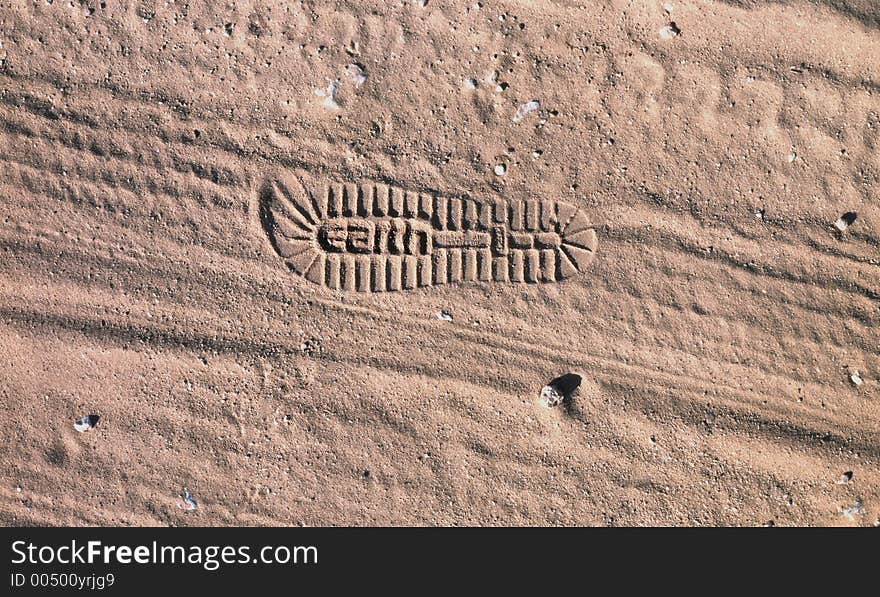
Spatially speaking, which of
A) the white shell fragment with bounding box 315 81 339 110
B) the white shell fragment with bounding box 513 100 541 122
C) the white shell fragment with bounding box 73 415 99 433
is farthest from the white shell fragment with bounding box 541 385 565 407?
the white shell fragment with bounding box 73 415 99 433

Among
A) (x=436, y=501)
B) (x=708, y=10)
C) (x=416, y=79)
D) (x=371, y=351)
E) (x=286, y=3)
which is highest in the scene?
(x=708, y=10)

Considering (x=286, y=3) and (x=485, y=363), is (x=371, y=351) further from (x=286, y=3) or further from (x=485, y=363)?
(x=286, y=3)

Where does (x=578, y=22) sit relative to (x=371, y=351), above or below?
above

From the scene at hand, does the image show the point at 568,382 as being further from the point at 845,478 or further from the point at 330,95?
the point at 330,95

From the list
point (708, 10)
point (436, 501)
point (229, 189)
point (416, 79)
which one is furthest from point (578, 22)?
point (436, 501)

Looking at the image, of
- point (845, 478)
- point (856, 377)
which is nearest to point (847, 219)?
point (856, 377)

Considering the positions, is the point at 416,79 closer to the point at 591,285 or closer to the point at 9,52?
the point at 591,285

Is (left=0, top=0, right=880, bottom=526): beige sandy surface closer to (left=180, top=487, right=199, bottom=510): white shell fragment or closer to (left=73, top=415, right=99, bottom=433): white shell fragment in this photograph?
(left=73, top=415, right=99, bottom=433): white shell fragment
